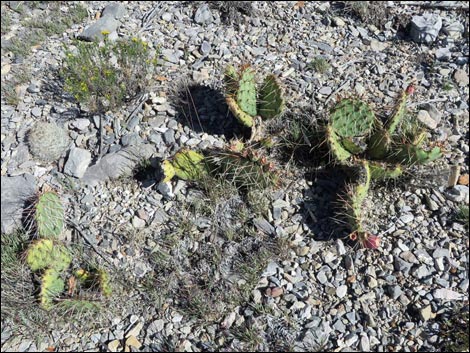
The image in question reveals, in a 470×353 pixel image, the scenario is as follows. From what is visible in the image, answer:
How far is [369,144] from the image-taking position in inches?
177

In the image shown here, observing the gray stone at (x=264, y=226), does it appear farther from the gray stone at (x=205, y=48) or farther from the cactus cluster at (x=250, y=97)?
the gray stone at (x=205, y=48)

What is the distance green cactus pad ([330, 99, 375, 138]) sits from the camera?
4367 millimetres

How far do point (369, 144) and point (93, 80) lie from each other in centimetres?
259

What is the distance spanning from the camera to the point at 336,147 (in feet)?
14.1

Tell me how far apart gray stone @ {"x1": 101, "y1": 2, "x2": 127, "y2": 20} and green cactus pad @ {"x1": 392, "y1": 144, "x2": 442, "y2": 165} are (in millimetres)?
3488

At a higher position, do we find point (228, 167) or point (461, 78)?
point (461, 78)

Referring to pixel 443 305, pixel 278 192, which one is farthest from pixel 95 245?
pixel 443 305

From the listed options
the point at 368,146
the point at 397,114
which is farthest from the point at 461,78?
the point at 368,146

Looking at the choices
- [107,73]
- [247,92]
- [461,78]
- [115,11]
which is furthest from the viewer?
[115,11]

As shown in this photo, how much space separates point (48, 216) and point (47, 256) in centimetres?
35

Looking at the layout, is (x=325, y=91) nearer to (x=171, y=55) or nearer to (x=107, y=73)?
(x=171, y=55)

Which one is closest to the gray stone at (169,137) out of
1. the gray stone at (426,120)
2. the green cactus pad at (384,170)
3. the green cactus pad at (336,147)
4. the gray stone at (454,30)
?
the green cactus pad at (336,147)

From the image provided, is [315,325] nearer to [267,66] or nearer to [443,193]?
[443,193]

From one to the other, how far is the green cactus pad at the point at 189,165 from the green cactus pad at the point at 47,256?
1117 mm
